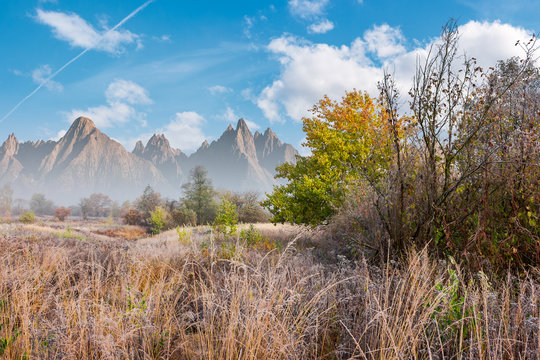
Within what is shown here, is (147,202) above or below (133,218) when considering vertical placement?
above

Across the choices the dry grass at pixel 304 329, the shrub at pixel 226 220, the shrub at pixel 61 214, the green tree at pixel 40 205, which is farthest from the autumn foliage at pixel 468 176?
the green tree at pixel 40 205

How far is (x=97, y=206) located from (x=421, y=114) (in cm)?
7839

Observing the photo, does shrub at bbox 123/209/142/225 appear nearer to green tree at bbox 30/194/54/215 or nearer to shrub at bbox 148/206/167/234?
shrub at bbox 148/206/167/234

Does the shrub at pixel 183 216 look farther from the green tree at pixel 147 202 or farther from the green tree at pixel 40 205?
the green tree at pixel 40 205

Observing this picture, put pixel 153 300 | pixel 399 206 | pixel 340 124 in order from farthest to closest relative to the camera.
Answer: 1. pixel 340 124
2. pixel 399 206
3. pixel 153 300

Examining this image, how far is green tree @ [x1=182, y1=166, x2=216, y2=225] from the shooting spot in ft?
103

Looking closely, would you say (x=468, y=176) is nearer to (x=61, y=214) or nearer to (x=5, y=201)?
(x=61, y=214)

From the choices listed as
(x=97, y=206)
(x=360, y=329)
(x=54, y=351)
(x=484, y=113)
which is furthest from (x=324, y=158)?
(x=97, y=206)

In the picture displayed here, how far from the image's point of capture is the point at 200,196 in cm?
3222

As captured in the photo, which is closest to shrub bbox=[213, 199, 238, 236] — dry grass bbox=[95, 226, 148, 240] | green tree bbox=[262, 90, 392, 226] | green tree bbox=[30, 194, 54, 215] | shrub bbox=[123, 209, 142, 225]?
green tree bbox=[262, 90, 392, 226]

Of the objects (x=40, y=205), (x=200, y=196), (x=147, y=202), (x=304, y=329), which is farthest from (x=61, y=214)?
(x=304, y=329)

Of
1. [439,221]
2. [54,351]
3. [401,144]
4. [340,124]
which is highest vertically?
[340,124]

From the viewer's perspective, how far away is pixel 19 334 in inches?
103

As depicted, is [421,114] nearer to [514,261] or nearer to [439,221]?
[439,221]
